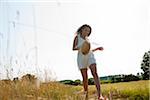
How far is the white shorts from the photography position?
202 inches

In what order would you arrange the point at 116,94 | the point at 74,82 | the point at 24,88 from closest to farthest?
the point at 24,88 → the point at 116,94 → the point at 74,82

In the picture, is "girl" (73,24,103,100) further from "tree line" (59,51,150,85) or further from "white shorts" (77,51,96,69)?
"tree line" (59,51,150,85)

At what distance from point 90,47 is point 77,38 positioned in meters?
0.24

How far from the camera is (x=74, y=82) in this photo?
809cm

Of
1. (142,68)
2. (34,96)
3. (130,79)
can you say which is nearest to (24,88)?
(34,96)

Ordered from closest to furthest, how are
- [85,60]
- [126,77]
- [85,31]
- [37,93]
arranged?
[37,93] < [85,60] < [85,31] < [126,77]

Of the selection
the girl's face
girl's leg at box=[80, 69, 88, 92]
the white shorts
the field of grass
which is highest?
the girl's face

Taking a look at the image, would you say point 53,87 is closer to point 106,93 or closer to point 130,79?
point 106,93

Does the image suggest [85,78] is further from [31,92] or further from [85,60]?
[31,92]

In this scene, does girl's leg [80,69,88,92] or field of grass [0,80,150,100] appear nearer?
field of grass [0,80,150,100]

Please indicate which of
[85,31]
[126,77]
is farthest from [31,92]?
[126,77]

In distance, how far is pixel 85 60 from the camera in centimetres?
517

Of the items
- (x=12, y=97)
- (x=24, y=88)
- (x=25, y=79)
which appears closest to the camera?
(x=12, y=97)

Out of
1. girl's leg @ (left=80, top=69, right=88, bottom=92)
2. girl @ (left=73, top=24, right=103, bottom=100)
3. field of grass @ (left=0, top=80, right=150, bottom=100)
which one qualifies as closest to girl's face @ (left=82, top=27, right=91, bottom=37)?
girl @ (left=73, top=24, right=103, bottom=100)
